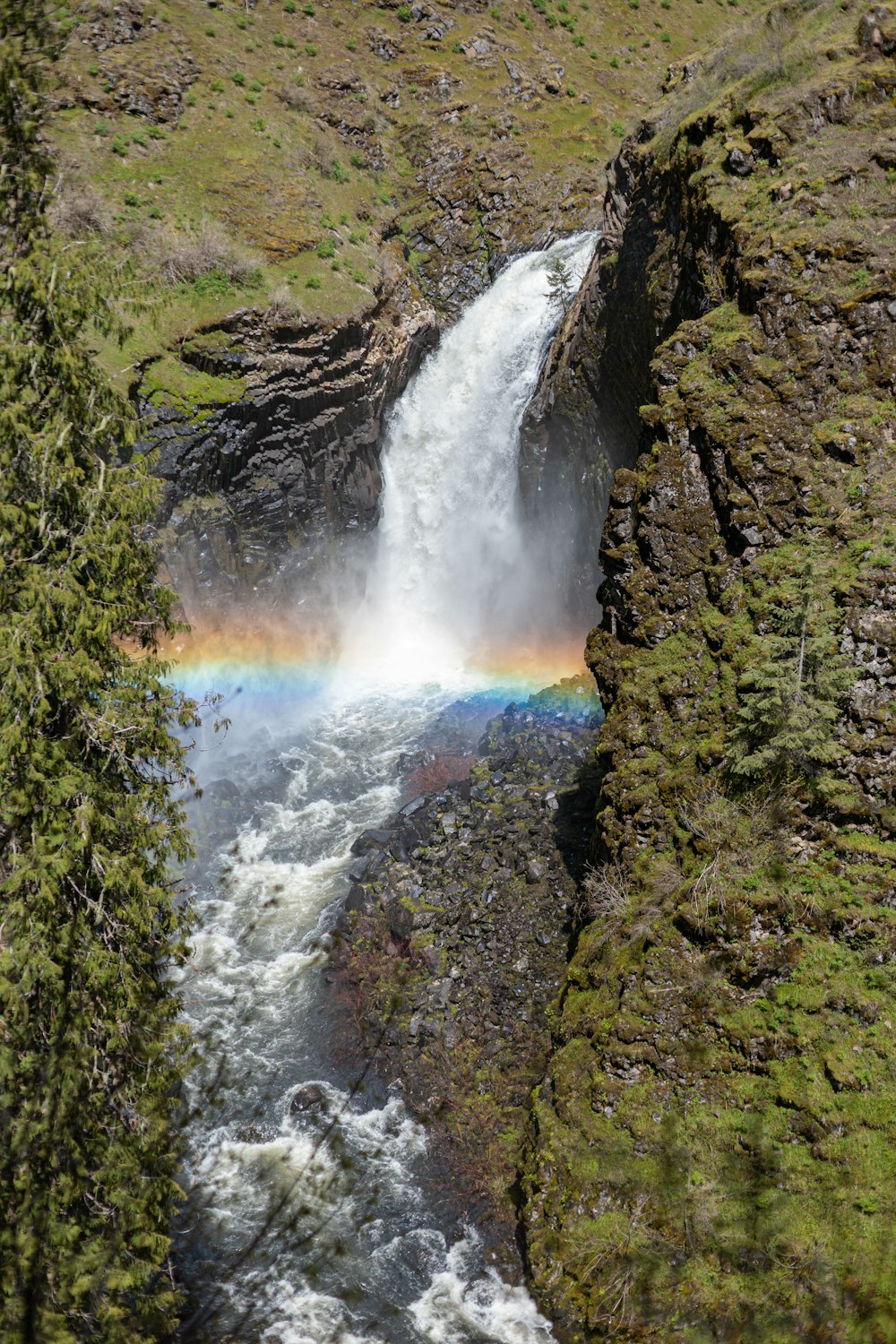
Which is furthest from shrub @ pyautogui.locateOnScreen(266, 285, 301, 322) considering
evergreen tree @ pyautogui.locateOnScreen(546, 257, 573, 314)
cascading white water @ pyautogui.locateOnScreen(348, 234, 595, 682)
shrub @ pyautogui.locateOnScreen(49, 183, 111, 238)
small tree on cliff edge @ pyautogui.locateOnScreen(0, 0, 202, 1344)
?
small tree on cliff edge @ pyautogui.locateOnScreen(0, 0, 202, 1344)

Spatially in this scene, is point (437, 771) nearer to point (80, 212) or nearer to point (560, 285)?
point (560, 285)

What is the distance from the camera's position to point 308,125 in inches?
1505

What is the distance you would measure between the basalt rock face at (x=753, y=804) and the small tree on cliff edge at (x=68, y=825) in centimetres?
523

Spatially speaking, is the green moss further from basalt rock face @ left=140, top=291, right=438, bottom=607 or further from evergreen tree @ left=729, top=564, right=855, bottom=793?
evergreen tree @ left=729, top=564, right=855, bottom=793

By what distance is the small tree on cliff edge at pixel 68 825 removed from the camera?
7.32 meters

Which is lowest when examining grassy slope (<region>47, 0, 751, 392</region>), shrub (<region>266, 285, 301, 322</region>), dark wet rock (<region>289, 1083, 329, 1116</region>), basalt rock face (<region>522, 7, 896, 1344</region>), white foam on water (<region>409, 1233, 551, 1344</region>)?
dark wet rock (<region>289, 1083, 329, 1116</region>)

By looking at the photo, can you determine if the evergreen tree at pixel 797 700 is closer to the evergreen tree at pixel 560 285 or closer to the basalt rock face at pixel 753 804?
the basalt rock face at pixel 753 804

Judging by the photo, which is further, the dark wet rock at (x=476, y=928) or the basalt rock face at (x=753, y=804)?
the dark wet rock at (x=476, y=928)

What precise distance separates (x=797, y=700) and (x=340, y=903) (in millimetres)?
10570

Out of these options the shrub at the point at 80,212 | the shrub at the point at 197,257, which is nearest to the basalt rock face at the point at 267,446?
the shrub at the point at 197,257

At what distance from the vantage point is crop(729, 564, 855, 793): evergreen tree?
10680 millimetres

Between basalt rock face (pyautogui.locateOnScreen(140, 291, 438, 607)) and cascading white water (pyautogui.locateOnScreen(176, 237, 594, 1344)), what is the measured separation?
2118 millimetres

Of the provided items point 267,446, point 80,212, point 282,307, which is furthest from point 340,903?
point 80,212

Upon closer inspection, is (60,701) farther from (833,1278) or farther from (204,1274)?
(833,1278)
